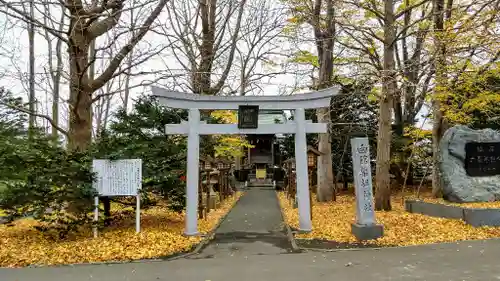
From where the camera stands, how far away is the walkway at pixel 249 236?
309 inches

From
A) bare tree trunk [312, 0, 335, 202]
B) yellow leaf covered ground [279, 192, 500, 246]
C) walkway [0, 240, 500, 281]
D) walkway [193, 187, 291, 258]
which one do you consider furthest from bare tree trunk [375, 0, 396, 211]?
walkway [0, 240, 500, 281]

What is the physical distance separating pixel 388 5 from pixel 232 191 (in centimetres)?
1342

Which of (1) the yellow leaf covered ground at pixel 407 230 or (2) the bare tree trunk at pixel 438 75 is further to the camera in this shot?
(2) the bare tree trunk at pixel 438 75

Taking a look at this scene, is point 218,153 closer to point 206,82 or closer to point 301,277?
point 206,82

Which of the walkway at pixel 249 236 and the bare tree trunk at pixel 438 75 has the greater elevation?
the bare tree trunk at pixel 438 75

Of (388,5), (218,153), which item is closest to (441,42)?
(388,5)

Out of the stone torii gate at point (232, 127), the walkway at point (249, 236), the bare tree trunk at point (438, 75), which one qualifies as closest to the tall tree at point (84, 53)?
the stone torii gate at point (232, 127)

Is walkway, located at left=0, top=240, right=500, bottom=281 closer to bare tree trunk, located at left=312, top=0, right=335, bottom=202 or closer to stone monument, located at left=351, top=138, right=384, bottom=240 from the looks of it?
stone monument, located at left=351, top=138, right=384, bottom=240

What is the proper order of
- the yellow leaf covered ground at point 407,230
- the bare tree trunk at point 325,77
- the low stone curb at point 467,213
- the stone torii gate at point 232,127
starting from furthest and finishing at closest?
the bare tree trunk at point 325,77, the stone torii gate at point 232,127, the low stone curb at point 467,213, the yellow leaf covered ground at point 407,230

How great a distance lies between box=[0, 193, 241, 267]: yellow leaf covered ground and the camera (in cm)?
727

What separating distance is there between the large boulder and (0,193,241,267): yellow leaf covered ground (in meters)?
6.57

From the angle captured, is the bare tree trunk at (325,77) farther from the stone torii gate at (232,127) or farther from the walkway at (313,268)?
the walkway at (313,268)

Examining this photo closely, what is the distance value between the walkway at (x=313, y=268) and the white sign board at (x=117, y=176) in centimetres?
228

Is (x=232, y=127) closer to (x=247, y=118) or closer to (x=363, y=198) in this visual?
(x=247, y=118)
